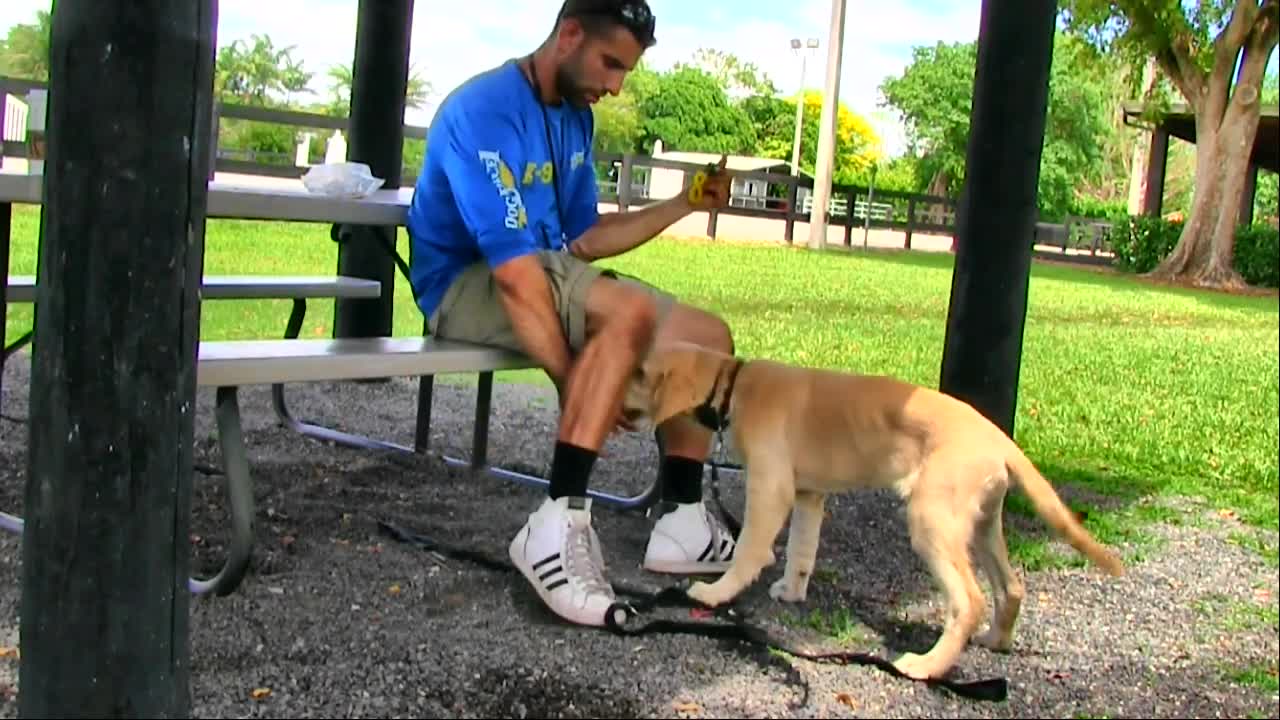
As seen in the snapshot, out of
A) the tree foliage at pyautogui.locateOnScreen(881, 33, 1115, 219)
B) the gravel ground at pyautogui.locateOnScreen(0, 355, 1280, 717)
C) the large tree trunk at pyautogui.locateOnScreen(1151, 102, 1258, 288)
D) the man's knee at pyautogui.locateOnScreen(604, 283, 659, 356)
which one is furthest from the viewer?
the tree foliage at pyautogui.locateOnScreen(881, 33, 1115, 219)

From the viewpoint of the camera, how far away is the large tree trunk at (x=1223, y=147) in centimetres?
1998

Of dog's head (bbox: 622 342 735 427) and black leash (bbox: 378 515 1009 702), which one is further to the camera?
dog's head (bbox: 622 342 735 427)

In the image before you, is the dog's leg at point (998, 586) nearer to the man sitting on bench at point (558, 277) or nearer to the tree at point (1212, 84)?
the man sitting on bench at point (558, 277)

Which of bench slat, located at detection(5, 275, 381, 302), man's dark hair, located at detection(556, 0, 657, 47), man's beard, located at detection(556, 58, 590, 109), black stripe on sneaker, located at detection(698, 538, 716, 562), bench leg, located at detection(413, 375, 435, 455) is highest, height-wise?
man's dark hair, located at detection(556, 0, 657, 47)

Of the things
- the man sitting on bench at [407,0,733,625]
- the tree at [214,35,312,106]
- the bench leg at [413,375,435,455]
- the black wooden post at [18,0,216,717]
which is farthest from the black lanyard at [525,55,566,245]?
the tree at [214,35,312,106]

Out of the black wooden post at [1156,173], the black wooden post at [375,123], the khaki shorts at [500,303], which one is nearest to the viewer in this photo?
the khaki shorts at [500,303]

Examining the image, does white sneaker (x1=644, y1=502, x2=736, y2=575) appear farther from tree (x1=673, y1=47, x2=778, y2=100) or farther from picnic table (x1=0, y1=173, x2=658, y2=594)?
tree (x1=673, y1=47, x2=778, y2=100)

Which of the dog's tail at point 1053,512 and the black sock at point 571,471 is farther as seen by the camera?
the black sock at point 571,471

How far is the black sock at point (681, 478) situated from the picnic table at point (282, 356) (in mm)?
467

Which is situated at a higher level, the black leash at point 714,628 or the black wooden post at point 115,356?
the black wooden post at point 115,356

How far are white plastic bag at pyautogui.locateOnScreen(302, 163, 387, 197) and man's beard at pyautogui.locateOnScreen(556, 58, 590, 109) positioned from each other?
792mm

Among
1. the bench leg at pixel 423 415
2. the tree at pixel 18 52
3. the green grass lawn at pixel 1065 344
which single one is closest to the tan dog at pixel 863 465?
the green grass lawn at pixel 1065 344

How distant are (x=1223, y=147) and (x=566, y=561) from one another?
65.5 ft

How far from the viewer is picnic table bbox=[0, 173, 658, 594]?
9.90 ft
